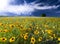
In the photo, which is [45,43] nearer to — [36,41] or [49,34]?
[36,41]

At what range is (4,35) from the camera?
4832 millimetres

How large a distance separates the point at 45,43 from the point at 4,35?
1029 mm

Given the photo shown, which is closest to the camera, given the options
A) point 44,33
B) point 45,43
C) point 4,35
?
point 45,43

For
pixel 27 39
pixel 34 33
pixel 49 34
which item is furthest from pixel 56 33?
pixel 27 39

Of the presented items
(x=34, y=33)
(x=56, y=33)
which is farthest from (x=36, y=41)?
(x=56, y=33)

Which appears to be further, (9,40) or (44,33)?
(44,33)

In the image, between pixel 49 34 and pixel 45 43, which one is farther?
pixel 49 34

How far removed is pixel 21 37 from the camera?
4.73 metres

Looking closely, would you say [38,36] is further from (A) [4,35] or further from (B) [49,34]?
(A) [4,35]

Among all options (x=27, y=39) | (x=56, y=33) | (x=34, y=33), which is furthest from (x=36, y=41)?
(x=56, y=33)

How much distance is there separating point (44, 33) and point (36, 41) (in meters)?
0.63

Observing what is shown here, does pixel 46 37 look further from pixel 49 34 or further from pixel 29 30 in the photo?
pixel 29 30

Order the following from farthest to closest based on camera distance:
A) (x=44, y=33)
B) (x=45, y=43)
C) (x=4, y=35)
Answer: (x=44, y=33)
(x=4, y=35)
(x=45, y=43)

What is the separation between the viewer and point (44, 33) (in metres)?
5.16
